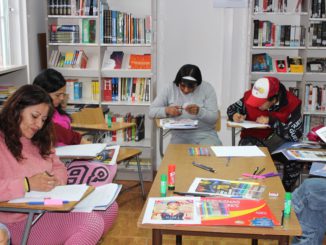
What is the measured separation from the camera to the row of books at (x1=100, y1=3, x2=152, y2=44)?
4.55m

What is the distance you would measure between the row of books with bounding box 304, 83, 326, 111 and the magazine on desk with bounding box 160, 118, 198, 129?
1543 millimetres

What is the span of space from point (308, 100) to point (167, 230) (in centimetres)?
336

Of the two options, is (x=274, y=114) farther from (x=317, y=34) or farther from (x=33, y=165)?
(x=33, y=165)

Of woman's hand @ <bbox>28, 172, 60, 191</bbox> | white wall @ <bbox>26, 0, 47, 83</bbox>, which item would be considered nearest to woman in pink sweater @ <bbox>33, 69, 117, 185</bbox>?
woman's hand @ <bbox>28, 172, 60, 191</bbox>

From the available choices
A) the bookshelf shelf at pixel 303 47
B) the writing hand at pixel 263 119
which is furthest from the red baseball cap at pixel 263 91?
the bookshelf shelf at pixel 303 47

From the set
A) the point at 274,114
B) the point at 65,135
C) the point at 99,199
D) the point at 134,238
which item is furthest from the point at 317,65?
the point at 99,199

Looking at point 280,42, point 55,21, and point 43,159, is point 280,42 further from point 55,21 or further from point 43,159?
point 43,159

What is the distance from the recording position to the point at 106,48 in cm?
484

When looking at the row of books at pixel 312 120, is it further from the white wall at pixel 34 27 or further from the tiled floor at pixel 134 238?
the white wall at pixel 34 27

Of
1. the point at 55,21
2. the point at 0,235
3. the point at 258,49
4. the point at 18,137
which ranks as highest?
the point at 55,21

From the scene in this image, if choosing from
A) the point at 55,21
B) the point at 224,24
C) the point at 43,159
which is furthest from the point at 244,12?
the point at 43,159

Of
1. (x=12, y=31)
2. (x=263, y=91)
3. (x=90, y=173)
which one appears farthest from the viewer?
(x=12, y=31)

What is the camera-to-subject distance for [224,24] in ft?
15.5

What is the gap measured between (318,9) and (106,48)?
2.26 meters
